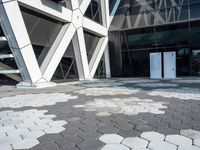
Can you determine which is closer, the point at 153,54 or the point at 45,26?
the point at 45,26

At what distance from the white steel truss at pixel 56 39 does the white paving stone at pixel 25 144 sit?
810 centimetres

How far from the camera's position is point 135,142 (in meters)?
3.14

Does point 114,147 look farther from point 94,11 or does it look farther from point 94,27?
point 94,11

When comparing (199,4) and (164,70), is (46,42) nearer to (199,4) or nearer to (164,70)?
(164,70)

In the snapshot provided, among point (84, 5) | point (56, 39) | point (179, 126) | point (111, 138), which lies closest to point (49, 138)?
point (111, 138)

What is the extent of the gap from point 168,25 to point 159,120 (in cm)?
1473

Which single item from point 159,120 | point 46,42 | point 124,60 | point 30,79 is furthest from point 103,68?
point 159,120

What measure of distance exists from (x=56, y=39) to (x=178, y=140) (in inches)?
473

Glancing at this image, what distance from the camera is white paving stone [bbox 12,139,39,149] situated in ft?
10.3

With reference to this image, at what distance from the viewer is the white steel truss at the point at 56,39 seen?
33.6 ft

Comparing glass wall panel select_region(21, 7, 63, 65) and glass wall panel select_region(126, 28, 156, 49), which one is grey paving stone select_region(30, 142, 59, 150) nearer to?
glass wall panel select_region(21, 7, 63, 65)

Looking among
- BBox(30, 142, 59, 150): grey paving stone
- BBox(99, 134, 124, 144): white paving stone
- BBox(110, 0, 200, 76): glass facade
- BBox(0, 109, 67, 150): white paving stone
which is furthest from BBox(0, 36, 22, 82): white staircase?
BBox(110, 0, 200, 76): glass facade

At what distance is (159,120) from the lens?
423cm

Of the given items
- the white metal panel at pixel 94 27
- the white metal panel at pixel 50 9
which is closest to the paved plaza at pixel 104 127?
the white metal panel at pixel 50 9
